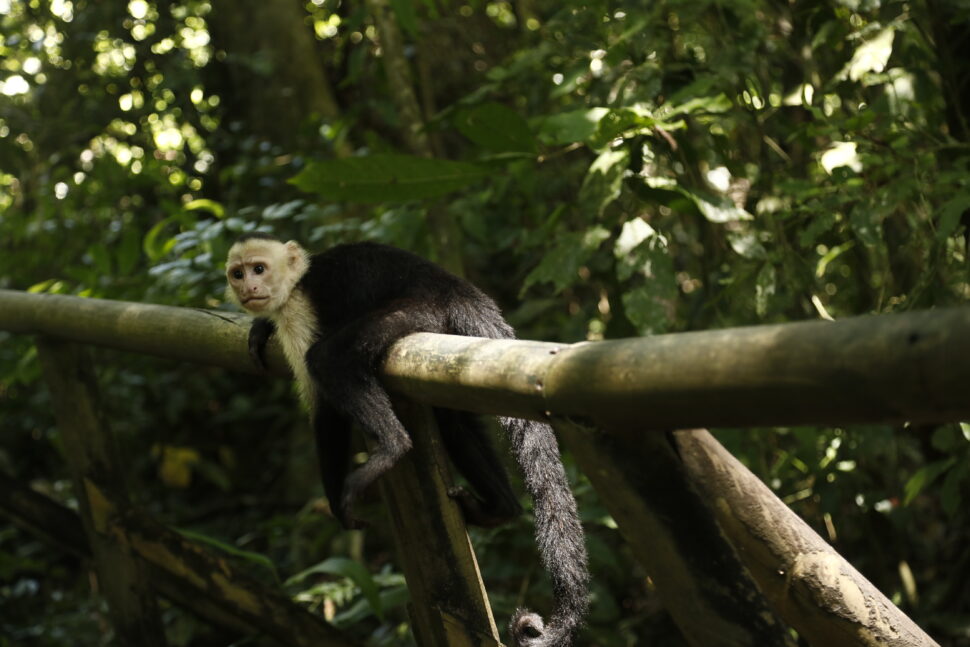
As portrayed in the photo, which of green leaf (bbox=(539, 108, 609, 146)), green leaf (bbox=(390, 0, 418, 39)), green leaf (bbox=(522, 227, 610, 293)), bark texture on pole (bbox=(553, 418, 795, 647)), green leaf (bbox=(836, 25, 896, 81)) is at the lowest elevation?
bark texture on pole (bbox=(553, 418, 795, 647))

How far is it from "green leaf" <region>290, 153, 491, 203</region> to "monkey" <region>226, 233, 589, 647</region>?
0.55 ft

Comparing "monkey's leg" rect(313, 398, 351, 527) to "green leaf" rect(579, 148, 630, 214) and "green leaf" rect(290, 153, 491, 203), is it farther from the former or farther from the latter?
"green leaf" rect(579, 148, 630, 214)

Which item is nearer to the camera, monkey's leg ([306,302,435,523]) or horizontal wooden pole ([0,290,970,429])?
horizontal wooden pole ([0,290,970,429])

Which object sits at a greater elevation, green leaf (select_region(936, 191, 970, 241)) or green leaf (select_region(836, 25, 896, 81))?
green leaf (select_region(836, 25, 896, 81))

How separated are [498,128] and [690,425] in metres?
1.51

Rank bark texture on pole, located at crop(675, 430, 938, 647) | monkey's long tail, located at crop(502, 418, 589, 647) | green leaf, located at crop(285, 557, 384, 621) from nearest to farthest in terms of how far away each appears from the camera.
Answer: bark texture on pole, located at crop(675, 430, 938, 647) → monkey's long tail, located at crop(502, 418, 589, 647) → green leaf, located at crop(285, 557, 384, 621)

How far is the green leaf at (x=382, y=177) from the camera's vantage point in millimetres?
2307

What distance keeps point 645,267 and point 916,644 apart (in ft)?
3.99

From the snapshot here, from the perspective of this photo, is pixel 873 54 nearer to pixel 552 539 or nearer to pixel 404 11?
pixel 404 11

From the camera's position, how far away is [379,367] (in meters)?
1.77

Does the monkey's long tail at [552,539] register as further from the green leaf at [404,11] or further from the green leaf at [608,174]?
the green leaf at [404,11]

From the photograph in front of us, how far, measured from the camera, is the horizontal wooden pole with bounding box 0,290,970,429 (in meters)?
0.77

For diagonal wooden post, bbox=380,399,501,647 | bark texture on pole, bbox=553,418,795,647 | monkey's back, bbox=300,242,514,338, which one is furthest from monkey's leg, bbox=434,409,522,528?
bark texture on pole, bbox=553,418,795,647

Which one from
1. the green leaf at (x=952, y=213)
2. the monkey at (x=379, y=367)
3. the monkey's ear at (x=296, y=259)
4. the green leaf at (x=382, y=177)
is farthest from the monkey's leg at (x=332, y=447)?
the green leaf at (x=952, y=213)
